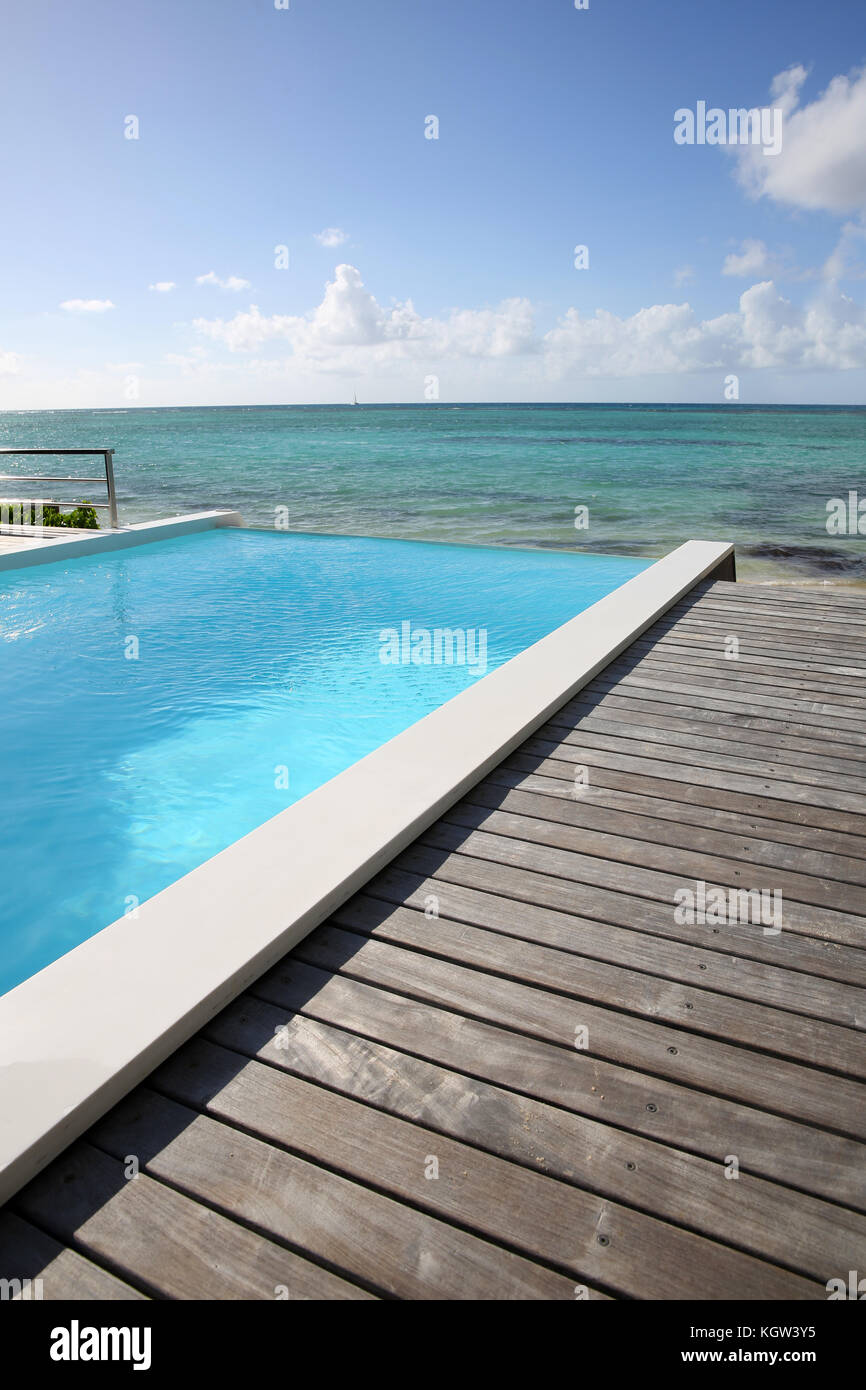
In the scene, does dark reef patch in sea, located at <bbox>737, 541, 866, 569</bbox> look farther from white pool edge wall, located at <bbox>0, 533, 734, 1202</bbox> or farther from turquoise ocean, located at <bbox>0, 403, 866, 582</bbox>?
white pool edge wall, located at <bbox>0, 533, 734, 1202</bbox>

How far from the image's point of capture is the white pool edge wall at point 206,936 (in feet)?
4.21

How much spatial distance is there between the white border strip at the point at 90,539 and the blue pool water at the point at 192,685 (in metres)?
0.15

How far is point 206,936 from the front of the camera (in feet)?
5.41

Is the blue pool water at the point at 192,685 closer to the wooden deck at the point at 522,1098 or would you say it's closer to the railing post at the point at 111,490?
the railing post at the point at 111,490

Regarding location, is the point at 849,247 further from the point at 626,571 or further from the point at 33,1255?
the point at 33,1255

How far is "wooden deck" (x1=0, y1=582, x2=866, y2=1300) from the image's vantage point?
107 cm

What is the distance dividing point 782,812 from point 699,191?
106 feet

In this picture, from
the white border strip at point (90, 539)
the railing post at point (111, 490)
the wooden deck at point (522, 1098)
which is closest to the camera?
the wooden deck at point (522, 1098)

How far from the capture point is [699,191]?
27969 millimetres

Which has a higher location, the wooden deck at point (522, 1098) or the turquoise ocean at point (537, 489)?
the turquoise ocean at point (537, 489)

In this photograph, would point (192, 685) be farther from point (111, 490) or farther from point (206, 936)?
point (111, 490)

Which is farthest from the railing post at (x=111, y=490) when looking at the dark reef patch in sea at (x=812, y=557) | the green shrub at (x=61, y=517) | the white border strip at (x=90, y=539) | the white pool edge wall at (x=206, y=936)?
the dark reef patch in sea at (x=812, y=557)
